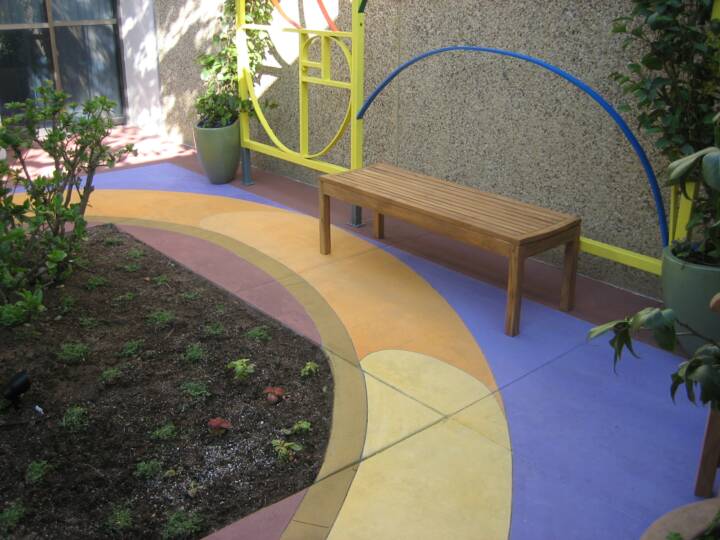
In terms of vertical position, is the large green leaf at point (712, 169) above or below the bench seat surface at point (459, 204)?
above

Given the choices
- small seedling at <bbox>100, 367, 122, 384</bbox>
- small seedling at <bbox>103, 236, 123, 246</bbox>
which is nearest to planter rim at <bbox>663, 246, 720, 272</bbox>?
small seedling at <bbox>100, 367, 122, 384</bbox>

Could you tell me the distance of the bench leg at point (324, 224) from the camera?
4582 mm

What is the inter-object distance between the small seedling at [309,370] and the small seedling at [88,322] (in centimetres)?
112

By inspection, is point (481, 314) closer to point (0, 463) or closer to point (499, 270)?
point (499, 270)

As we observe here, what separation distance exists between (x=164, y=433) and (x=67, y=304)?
1.35 meters

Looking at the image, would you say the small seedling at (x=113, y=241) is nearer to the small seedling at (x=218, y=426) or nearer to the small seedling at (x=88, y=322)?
the small seedling at (x=88, y=322)

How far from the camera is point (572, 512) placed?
98.6 inches

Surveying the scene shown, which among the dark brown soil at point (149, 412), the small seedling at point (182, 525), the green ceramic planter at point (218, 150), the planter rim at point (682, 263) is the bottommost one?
the dark brown soil at point (149, 412)

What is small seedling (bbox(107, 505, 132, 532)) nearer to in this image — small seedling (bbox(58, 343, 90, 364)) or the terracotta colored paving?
the terracotta colored paving

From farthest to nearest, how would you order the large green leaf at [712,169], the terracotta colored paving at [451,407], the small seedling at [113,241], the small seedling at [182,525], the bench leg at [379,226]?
the bench leg at [379,226] → the small seedling at [113,241] → the terracotta colored paving at [451,407] → the small seedling at [182,525] → the large green leaf at [712,169]

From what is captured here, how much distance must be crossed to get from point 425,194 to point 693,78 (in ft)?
4.75

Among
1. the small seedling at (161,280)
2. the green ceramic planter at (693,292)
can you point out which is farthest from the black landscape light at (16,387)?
the green ceramic planter at (693,292)

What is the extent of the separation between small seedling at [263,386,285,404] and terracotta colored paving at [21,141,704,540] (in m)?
0.24

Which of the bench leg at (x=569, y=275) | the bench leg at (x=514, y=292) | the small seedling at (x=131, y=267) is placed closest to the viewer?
the bench leg at (x=514, y=292)
